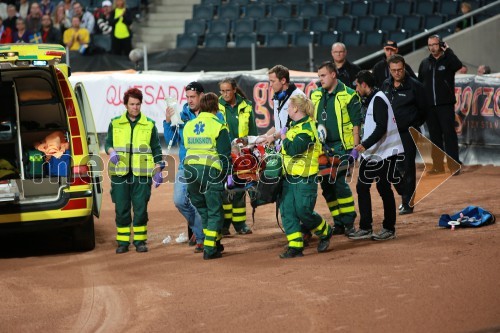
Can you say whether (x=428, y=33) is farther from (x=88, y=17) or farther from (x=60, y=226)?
(x=60, y=226)

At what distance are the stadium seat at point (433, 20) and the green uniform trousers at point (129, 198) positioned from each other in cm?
1187

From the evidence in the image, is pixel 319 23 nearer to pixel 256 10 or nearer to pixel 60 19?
pixel 256 10

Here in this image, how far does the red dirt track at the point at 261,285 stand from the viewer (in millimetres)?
6957

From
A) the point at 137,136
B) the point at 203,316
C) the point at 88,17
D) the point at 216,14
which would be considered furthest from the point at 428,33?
the point at 203,316

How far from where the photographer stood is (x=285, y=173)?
30.2 feet

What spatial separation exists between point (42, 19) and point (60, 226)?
Answer: 48.2 feet

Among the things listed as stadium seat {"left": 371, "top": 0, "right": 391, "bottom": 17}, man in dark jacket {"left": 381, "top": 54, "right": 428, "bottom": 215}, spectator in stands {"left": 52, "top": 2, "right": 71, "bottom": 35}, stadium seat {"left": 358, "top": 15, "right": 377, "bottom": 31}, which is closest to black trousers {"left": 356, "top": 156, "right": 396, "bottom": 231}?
man in dark jacket {"left": 381, "top": 54, "right": 428, "bottom": 215}

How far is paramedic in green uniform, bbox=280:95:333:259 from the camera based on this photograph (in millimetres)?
8922

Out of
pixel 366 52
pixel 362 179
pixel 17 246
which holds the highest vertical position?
pixel 366 52

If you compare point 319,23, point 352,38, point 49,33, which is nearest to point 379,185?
point 352,38

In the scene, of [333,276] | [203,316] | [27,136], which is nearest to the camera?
[203,316]

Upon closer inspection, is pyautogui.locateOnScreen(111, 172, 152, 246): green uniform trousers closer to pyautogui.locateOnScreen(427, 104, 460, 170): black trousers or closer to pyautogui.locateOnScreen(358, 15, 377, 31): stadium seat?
pyautogui.locateOnScreen(427, 104, 460, 170): black trousers

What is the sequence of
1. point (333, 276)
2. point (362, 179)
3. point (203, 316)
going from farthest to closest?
point (362, 179) < point (333, 276) < point (203, 316)

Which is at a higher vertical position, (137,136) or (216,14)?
(216,14)
